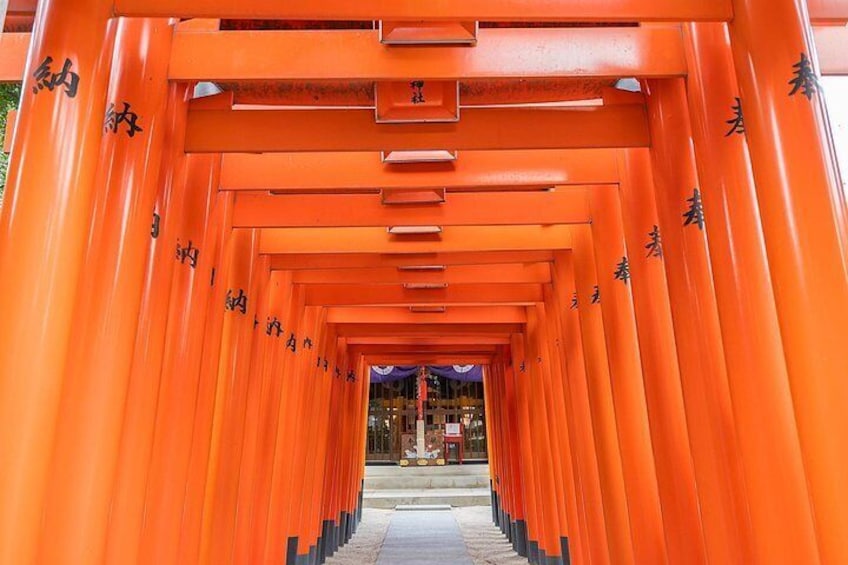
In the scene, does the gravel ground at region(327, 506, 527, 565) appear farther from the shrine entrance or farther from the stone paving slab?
the shrine entrance

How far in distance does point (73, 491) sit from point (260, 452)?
4.51 m

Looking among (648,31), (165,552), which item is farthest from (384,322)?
(648,31)

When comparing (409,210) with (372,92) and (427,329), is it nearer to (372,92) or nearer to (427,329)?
(372,92)

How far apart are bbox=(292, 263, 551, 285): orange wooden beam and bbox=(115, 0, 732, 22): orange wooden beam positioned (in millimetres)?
5182

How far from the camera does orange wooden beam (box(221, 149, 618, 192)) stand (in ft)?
17.7

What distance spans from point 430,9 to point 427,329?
8681mm

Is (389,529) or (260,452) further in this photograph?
(389,529)

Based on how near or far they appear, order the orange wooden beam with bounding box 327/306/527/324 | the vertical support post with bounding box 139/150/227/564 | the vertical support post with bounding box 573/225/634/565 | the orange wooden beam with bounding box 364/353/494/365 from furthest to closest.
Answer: the orange wooden beam with bounding box 364/353/494/365 → the orange wooden beam with bounding box 327/306/527/324 → the vertical support post with bounding box 573/225/634/565 → the vertical support post with bounding box 139/150/227/564

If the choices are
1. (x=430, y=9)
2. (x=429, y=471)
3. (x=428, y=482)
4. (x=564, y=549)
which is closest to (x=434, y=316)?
(x=564, y=549)

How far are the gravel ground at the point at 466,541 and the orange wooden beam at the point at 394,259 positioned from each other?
19.2ft

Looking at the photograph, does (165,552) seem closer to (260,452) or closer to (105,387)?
(105,387)

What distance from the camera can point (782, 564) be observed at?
3139mm

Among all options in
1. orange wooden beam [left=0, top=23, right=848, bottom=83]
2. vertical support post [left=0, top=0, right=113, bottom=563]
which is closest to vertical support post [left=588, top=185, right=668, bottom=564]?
orange wooden beam [left=0, top=23, right=848, bottom=83]

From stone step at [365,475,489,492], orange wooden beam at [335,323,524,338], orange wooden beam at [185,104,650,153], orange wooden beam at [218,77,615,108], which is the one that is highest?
orange wooden beam at [218,77,615,108]
